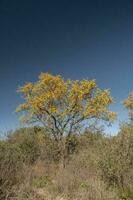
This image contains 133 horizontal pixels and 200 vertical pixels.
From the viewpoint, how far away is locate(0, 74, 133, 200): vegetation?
8203 millimetres

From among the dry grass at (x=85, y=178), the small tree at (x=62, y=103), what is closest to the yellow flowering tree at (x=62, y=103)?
the small tree at (x=62, y=103)

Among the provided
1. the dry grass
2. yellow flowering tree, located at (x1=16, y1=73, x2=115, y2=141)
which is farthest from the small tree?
the dry grass

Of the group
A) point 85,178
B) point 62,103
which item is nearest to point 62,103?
point 62,103

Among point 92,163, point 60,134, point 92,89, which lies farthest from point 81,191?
point 92,89

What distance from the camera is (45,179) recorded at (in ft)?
37.7

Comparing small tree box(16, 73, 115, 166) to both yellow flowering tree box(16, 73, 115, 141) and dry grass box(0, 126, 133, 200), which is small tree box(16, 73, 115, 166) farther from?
dry grass box(0, 126, 133, 200)

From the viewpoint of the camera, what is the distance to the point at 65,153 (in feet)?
69.6

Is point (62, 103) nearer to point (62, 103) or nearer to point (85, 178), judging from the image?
point (62, 103)

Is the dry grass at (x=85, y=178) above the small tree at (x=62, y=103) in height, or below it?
below

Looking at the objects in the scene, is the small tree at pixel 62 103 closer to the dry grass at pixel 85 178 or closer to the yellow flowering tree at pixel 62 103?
the yellow flowering tree at pixel 62 103

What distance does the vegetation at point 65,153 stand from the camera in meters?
8.20

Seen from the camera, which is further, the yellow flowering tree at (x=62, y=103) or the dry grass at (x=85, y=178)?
the yellow flowering tree at (x=62, y=103)

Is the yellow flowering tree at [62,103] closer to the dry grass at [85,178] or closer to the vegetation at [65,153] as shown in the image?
the vegetation at [65,153]

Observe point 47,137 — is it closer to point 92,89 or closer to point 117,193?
point 92,89
